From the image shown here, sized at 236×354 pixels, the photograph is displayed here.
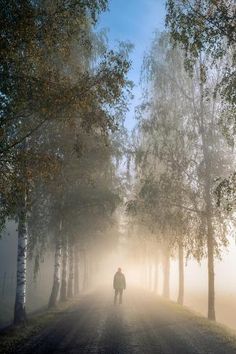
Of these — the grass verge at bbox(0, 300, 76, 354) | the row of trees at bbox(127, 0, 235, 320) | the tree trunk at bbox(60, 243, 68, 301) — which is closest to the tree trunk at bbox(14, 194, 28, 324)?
the grass verge at bbox(0, 300, 76, 354)

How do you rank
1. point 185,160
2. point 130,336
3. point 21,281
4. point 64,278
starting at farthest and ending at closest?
point 64,278 < point 185,160 < point 21,281 < point 130,336

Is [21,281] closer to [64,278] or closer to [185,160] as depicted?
[185,160]

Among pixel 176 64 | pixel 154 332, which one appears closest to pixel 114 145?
pixel 176 64

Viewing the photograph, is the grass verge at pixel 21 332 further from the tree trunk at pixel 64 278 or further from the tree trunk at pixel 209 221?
the tree trunk at pixel 64 278

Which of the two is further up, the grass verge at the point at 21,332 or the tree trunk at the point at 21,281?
the tree trunk at the point at 21,281

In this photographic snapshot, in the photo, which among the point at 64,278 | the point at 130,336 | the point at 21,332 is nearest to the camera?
the point at 130,336

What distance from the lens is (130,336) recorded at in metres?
14.4

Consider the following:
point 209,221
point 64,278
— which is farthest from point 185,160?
point 64,278

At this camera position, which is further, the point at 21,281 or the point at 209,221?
the point at 209,221

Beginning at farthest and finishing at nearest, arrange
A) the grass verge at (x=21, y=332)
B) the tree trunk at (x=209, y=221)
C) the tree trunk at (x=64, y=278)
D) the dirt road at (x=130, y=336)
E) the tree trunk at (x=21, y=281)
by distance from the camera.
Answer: the tree trunk at (x=64, y=278)
the tree trunk at (x=209, y=221)
the tree trunk at (x=21, y=281)
the grass verge at (x=21, y=332)
the dirt road at (x=130, y=336)

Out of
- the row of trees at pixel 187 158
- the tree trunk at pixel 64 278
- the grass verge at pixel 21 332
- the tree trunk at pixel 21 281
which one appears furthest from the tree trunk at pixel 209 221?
the tree trunk at pixel 64 278

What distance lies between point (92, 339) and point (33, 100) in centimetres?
737

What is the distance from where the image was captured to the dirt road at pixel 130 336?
40.2ft

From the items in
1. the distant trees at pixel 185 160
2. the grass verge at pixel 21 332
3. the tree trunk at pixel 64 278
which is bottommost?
the grass verge at pixel 21 332
